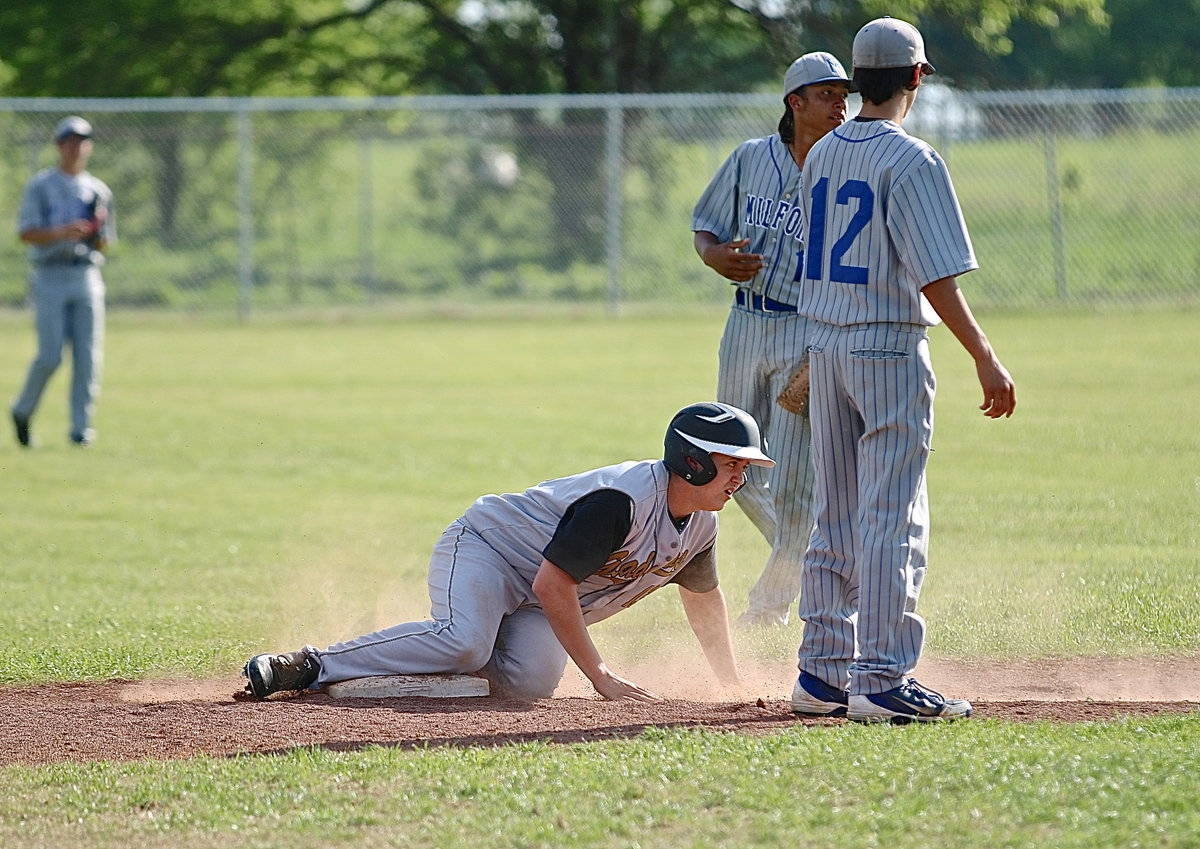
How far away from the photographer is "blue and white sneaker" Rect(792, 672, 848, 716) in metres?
4.75

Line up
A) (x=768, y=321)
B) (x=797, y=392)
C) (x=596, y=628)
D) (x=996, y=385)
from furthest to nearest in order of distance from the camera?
(x=596, y=628)
(x=768, y=321)
(x=797, y=392)
(x=996, y=385)

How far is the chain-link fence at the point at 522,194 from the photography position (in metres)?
20.1

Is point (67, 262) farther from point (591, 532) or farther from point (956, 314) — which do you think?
point (956, 314)

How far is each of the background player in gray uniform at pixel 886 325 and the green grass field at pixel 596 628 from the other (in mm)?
338

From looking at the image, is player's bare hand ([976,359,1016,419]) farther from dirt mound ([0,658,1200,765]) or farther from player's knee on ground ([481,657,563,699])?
player's knee on ground ([481,657,563,699])

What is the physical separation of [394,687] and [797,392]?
1.98 meters

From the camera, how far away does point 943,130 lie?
20.2 metres

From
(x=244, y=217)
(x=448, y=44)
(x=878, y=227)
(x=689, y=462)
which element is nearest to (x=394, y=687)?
(x=689, y=462)

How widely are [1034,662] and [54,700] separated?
12.0 feet

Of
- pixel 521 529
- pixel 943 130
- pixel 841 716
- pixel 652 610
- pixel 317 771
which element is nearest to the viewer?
pixel 317 771

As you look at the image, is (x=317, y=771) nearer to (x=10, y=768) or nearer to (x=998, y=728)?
(x=10, y=768)

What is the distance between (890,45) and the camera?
439cm

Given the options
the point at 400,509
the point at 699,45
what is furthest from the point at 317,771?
the point at 699,45

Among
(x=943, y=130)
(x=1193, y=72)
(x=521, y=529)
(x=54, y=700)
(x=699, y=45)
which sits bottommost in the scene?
(x=54, y=700)
